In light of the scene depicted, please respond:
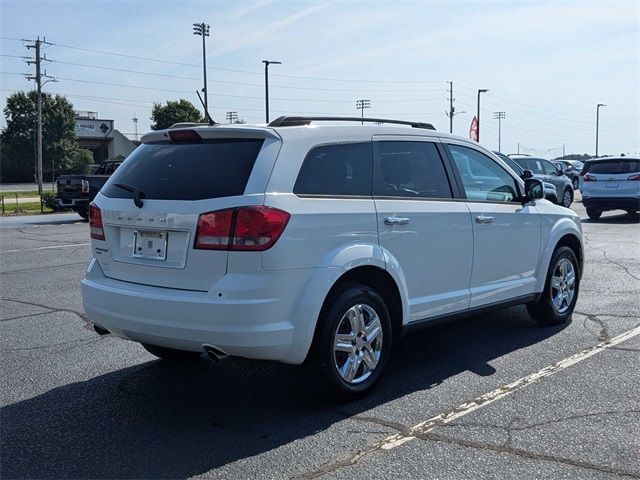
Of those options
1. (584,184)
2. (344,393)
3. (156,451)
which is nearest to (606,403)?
(344,393)

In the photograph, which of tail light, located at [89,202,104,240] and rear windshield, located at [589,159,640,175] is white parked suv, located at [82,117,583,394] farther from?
rear windshield, located at [589,159,640,175]

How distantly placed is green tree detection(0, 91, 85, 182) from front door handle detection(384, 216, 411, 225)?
70.4 m

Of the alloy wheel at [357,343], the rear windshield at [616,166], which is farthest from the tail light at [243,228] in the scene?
the rear windshield at [616,166]

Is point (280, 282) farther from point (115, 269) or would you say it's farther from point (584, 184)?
point (584, 184)

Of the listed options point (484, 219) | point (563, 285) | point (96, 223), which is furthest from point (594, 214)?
point (96, 223)

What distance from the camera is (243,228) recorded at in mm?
4301

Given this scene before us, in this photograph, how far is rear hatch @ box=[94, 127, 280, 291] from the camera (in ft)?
14.5

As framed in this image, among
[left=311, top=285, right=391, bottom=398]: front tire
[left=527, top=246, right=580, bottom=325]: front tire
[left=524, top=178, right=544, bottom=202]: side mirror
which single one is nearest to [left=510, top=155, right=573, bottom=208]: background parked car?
[left=527, top=246, right=580, bottom=325]: front tire

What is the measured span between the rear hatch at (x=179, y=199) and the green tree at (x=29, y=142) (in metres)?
70.0

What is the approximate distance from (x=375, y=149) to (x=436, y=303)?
4.07 feet

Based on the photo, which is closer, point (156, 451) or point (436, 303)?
point (156, 451)

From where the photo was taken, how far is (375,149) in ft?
17.3

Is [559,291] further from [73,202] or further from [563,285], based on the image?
[73,202]

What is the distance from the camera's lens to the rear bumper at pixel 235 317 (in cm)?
427
